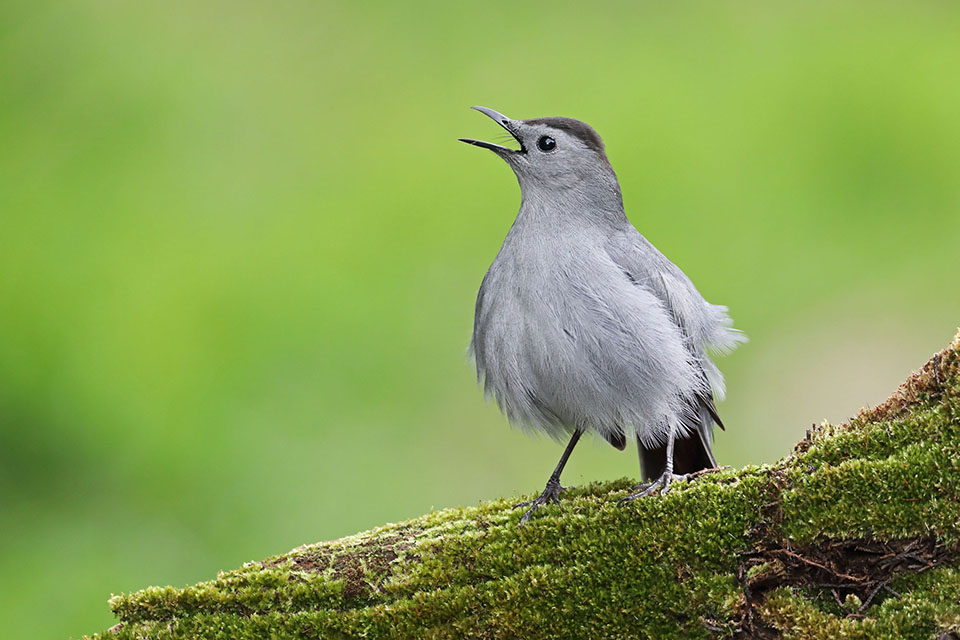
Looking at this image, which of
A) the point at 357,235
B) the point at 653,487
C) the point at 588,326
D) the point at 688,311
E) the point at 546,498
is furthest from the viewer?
the point at 357,235

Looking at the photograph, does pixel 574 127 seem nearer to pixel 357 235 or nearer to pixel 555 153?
pixel 555 153

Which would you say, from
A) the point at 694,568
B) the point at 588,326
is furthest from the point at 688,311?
the point at 694,568

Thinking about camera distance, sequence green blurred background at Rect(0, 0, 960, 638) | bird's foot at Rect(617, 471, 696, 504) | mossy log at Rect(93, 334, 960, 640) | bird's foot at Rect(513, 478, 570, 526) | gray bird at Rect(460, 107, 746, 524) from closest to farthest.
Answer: mossy log at Rect(93, 334, 960, 640) < bird's foot at Rect(617, 471, 696, 504) < bird's foot at Rect(513, 478, 570, 526) < gray bird at Rect(460, 107, 746, 524) < green blurred background at Rect(0, 0, 960, 638)

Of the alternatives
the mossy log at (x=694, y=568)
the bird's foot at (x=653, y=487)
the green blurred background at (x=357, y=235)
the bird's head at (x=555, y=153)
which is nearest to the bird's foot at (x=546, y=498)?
the mossy log at (x=694, y=568)

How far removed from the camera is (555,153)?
211 inches

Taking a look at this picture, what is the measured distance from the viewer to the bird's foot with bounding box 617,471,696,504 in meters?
4.08

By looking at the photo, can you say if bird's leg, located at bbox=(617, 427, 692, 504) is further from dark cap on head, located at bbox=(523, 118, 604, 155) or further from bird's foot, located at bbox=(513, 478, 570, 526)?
dark cap on head, located at bbox=(523, 118, 604, 155)

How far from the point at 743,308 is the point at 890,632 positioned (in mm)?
6085

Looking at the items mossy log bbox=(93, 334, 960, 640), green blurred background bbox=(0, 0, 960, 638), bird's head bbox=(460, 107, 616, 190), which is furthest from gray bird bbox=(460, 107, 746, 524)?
green blurred background bbox=(0, 0, 960, 638)

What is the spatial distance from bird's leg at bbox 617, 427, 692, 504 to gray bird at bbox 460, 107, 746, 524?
0.01 metres

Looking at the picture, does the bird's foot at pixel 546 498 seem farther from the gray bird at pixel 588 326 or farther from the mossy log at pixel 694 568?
the mossy log at pixel 694 568

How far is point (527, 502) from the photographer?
4590 mm

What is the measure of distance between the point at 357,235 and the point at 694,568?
709cm

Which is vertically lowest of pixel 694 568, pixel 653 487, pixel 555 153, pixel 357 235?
pixel 694 568
